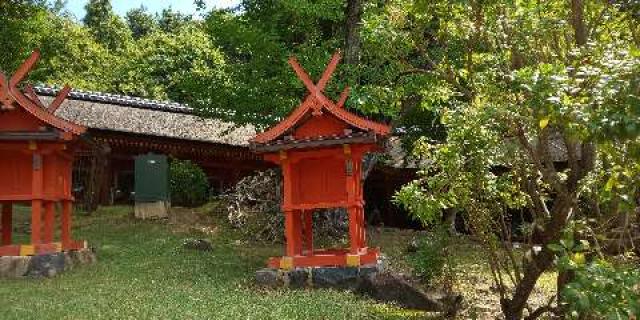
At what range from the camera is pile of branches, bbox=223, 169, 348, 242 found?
20.8 metres

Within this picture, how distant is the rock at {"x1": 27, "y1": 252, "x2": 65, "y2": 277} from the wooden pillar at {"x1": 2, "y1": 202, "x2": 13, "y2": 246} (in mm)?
2856

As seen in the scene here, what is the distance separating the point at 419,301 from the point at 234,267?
5.32 meters

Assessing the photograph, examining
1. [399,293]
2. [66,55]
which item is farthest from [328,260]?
[66,55]

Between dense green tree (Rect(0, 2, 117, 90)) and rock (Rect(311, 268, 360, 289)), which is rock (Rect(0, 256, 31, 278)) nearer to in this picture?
rock (Rect(311, 268, 360, 289))

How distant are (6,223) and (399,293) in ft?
38.2

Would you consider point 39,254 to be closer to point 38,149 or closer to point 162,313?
point 38,149

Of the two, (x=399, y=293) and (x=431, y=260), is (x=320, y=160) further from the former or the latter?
(x=399, y=293)

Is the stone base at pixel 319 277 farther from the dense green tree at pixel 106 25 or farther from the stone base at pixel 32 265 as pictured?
the dense green tree at pixel 106 25

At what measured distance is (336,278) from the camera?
13.8 meters

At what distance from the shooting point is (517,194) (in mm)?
12969

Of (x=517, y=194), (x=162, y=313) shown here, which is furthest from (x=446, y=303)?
(x=162, y=313)

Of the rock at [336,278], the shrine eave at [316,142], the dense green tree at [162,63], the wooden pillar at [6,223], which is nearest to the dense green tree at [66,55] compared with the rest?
the dense green tree at [162,63]

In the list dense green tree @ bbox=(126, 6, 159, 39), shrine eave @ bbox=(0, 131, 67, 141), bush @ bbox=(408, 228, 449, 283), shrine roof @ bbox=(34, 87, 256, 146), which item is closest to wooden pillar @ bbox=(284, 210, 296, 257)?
bush @ bbox=(408, 228, 449, 283)

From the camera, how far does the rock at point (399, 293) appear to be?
13117 mm
